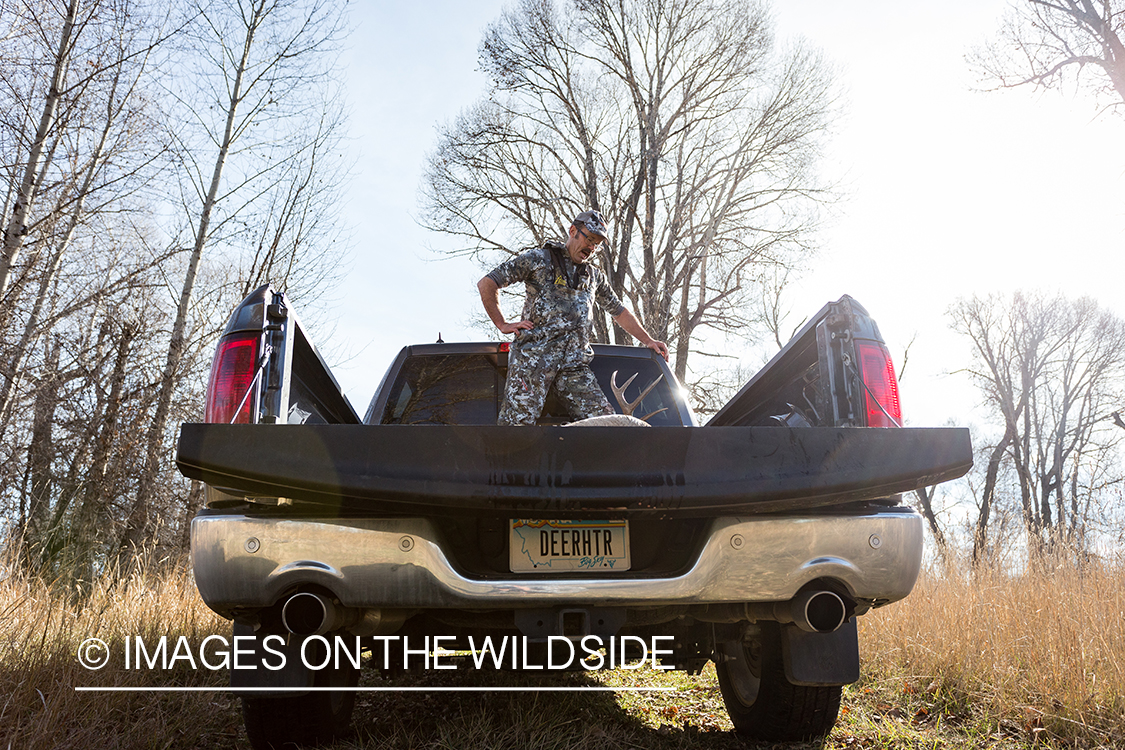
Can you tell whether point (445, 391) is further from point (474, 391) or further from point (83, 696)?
point (83, 696)

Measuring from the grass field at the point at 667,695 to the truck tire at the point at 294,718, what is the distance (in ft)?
0.40

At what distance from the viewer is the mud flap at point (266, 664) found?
2.04 meters

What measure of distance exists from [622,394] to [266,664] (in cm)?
222

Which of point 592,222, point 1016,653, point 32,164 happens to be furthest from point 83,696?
point 32,164

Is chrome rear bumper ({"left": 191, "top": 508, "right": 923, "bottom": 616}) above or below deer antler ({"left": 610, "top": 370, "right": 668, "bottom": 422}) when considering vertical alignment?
below

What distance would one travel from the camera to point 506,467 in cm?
185

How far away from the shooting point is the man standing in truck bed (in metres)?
3.55

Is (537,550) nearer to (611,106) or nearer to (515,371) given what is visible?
(515,371)

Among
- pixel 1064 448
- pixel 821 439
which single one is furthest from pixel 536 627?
pixel 1064 448

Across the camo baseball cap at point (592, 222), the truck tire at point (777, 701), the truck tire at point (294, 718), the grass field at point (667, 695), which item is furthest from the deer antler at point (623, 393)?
the truck tire at point (294, 718)

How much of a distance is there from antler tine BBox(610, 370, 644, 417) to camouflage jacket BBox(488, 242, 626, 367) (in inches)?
7.3

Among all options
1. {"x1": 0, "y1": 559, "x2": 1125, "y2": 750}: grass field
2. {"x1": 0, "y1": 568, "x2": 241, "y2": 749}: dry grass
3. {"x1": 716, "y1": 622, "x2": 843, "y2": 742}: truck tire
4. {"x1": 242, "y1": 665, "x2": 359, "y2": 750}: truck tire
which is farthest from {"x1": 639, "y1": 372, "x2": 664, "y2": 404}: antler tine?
{"x1": 0, "y1": 568, "x2": 241, "y2": 749}: dry grass

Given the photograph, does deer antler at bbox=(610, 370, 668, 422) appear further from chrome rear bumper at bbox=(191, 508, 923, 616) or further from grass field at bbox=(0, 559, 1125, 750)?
chrome rear bumper at bbox=(191, 508, 923, 616)

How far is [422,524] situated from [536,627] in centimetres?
45
